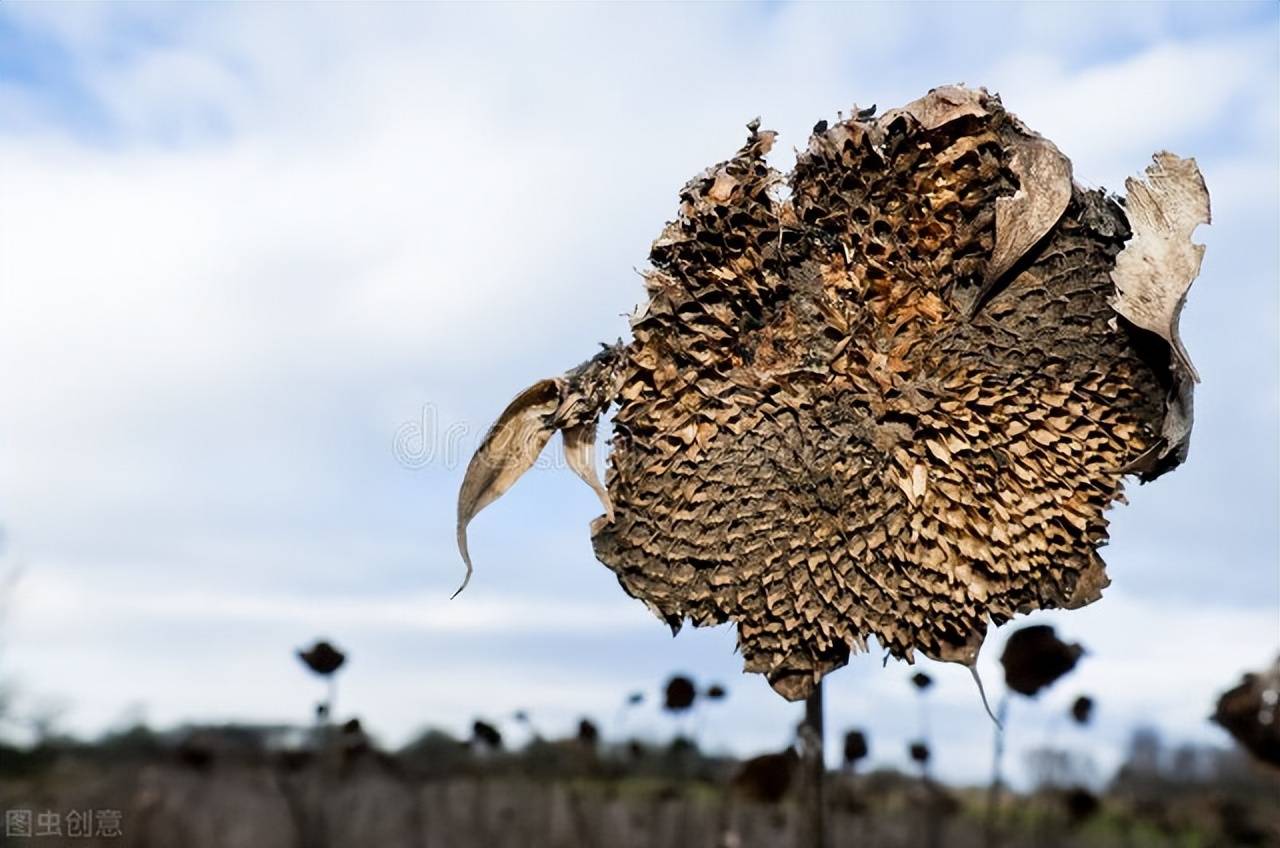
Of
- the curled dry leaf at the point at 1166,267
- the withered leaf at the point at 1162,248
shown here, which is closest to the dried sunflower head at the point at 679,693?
the curled dry leaf at the point at 1166,267

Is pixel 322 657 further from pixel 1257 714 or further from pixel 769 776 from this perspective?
pixel 1257 714

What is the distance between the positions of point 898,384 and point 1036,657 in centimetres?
48

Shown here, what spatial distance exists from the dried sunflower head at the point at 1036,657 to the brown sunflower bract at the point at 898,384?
114 millimetres

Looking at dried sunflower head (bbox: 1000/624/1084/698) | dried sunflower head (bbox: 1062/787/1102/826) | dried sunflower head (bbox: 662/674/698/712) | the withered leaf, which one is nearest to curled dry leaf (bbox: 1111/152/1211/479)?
the withered leaf

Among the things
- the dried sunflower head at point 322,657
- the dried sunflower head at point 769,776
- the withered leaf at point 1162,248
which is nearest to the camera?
the withered leaf at point 1162,248

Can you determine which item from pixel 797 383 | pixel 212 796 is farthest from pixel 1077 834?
pixel 212 796

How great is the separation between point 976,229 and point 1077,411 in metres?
0.28

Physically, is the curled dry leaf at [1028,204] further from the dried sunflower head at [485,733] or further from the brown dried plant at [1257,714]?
the dried sunflower head at [485,733]

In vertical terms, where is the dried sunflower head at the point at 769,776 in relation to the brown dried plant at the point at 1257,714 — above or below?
below

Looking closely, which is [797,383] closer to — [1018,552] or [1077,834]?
[1018,552]

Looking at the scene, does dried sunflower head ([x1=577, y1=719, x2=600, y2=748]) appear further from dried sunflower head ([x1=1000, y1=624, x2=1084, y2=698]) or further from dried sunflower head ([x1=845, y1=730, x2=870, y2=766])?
dried sunflower head ([x1=1000, y1=624, x2=1084, y2=698])

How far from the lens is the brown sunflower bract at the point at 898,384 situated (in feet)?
5.83

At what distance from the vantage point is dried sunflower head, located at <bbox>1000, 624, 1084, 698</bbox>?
193cm

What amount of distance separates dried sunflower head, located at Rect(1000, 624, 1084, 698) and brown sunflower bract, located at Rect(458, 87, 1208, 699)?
4.5 inches
